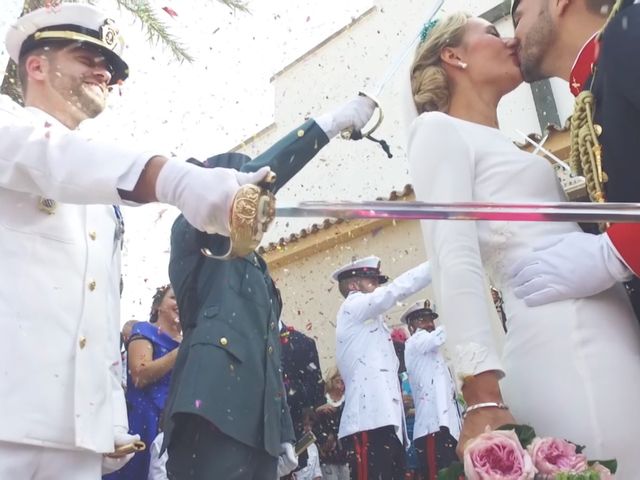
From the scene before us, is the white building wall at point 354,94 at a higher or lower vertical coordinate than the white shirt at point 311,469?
higher

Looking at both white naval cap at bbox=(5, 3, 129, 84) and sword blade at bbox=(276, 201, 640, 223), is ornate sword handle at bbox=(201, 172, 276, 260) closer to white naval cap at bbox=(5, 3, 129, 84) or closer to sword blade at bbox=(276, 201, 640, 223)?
Result: sword blade at bbox=(276, 201, 640, 223)

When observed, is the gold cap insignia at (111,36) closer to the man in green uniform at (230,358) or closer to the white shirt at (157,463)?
the man in green uniform at (230,358)

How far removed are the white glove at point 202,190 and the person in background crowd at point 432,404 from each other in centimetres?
414

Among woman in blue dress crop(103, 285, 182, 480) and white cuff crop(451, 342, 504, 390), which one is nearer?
white cuff crop(451, 342, 504, 390)

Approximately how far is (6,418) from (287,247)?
7745 millimetres

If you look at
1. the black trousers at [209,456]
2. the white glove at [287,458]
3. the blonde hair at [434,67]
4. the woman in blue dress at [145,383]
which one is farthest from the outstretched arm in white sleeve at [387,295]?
the black trousers at [209,456]

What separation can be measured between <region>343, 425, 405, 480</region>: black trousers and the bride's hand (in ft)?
10.4

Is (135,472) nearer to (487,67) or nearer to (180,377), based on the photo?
(180,377)

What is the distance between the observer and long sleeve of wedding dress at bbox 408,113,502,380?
155 centimetres

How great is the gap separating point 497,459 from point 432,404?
4077mm

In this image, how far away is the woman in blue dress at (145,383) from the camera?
11.4 ft

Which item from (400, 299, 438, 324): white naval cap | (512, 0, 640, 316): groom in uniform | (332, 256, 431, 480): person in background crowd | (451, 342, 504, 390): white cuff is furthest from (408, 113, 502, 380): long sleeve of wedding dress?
(400, 299, 438, 324): white naval cap

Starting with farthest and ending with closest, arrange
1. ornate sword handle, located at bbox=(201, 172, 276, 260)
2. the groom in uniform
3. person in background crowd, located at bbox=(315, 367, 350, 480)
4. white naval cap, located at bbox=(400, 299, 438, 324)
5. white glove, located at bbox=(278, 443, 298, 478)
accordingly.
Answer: white naval cap, located at bbox=(400, 299, 438, 324) → person in background crowd, located at bbox=(315, 367, 350, 480) → white glove, located at bbox=(278, 443, 298, 478) → the groom in uniform → ornate sword handle, located at bbox=(201, 172, 276, 260)

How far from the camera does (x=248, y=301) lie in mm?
2330
